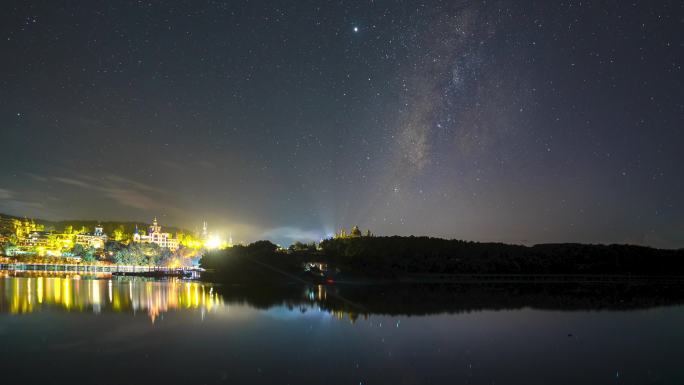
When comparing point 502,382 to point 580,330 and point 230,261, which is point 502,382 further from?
point 230,261

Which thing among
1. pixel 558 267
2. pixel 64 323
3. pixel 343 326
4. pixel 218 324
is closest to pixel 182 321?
pixel 218 324

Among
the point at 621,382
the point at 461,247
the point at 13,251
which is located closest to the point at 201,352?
the point at 621,382

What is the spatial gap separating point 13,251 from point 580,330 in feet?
621

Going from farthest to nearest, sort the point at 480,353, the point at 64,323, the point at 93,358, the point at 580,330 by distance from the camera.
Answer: the point at 580,330 → the point at 64,323 → the point at 480,353 → the point at 93,358

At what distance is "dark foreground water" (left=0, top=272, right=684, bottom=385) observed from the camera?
15.4m

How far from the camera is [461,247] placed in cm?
11875

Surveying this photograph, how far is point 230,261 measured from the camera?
77062mm

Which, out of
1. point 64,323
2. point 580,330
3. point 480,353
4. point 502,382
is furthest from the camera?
point 580,330

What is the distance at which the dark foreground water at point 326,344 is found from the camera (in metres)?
15.4

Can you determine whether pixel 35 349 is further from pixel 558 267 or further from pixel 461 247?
pixel 461 247

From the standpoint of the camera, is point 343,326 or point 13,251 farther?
point 13,251

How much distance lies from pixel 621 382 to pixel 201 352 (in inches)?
550

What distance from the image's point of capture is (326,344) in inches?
808

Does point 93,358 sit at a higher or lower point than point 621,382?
higher
